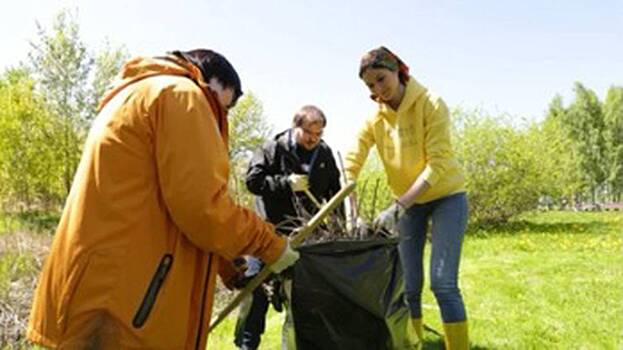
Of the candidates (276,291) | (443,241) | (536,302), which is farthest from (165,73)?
(536,302)

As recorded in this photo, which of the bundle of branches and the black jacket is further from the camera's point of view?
the black jacket

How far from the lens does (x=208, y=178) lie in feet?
5.95

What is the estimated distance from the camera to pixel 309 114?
11.4ft

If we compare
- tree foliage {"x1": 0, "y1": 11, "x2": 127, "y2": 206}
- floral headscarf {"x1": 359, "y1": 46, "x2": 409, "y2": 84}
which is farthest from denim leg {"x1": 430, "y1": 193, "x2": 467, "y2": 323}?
tree foliage {"x1": 0, "y1": 11, "x2": 127, "y2": 206}

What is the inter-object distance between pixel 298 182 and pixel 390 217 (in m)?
0.64

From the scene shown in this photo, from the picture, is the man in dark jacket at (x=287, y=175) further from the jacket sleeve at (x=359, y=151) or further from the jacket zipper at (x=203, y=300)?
the jacket zipper at (x=203, y=300)

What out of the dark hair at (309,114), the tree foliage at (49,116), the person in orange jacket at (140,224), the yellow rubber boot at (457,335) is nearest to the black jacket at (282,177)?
the dark hair at (309,114)

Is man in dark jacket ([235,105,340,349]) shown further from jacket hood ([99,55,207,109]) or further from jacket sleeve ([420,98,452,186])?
jacket hood ([99,55,207,109])

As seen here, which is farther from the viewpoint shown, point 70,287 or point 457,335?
point 457,335

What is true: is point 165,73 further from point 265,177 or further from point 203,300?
point 265,177

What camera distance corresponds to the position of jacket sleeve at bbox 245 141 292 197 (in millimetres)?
3459

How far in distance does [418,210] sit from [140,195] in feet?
5.93

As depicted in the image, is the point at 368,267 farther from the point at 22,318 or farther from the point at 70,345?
the point at 22,318

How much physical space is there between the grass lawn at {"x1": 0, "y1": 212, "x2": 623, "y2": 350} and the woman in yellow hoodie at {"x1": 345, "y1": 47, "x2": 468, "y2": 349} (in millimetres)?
848
